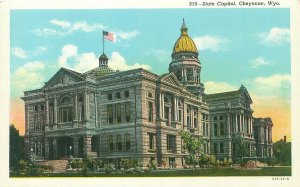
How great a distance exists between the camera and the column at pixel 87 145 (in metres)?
24.8

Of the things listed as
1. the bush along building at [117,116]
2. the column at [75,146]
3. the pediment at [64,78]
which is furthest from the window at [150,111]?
the column at [75,146]

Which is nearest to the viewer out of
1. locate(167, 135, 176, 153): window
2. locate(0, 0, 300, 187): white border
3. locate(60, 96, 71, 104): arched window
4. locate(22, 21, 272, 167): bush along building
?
locate(0, 0, 300, 187): white border

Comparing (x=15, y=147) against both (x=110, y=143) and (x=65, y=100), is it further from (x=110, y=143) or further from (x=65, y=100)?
(x=110, y=143)

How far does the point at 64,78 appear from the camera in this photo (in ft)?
80.1

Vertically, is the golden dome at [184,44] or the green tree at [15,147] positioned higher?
the golden dome at [184,44]

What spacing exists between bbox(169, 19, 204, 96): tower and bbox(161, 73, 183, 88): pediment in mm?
259

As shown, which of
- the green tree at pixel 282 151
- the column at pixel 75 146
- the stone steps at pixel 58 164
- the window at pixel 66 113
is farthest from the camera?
the window at pixel 66 113

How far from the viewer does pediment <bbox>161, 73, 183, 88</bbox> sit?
82.5 feet

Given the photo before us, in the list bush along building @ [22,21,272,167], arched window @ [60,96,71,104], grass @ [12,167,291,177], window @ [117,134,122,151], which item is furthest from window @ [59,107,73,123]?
grass @ [12,167,291,177]

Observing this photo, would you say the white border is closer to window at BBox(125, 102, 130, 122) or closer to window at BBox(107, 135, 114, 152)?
window at BBox(107, 135, 114, 152)

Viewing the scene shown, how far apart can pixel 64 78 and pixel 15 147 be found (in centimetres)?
317
